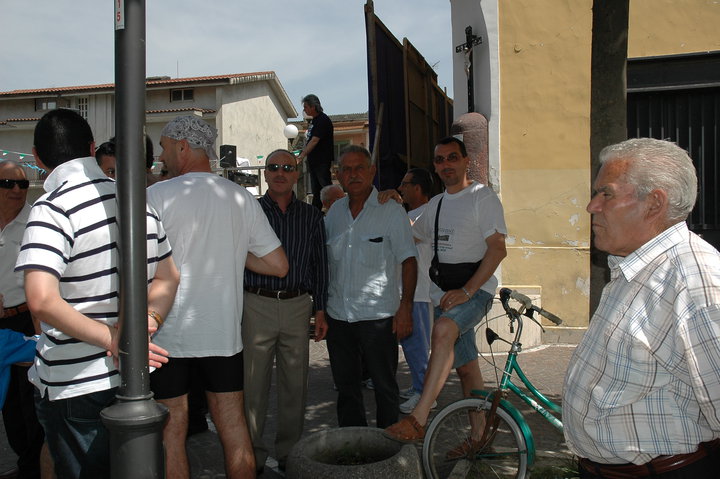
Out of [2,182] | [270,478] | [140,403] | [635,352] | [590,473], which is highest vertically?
[2,182]

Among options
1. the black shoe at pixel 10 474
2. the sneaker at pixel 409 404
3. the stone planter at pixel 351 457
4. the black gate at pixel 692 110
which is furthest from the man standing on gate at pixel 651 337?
the black gate at pixel 692 110

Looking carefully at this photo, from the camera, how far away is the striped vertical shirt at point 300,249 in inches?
161

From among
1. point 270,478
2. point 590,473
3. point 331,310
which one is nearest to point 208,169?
point 331,310

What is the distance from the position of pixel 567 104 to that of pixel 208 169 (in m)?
6.02

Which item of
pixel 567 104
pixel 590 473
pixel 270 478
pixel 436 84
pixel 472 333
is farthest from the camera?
pixel 436 84

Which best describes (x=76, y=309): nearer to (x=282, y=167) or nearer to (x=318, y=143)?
(x=282, y=167)

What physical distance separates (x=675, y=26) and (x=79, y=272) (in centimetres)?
800

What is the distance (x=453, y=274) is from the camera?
13.8 ft

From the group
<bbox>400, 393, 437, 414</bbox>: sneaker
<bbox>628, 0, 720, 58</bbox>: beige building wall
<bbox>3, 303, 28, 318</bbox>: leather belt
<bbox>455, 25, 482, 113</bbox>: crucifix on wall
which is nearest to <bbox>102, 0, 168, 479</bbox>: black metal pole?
<bbox>3, 303, 28, 318</bbox>: leather belt

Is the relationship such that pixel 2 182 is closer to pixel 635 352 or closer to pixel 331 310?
pixel 331 310

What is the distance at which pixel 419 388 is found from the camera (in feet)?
18.6

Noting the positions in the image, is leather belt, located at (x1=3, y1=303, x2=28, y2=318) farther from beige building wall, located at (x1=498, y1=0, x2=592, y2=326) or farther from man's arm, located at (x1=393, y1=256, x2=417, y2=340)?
beige building wall, located at (x1=498, y1=0, x2=592, y2=326)

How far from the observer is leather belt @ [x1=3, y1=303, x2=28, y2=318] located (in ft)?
12.9

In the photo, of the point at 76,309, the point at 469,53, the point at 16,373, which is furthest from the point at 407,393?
the point at 469,53
